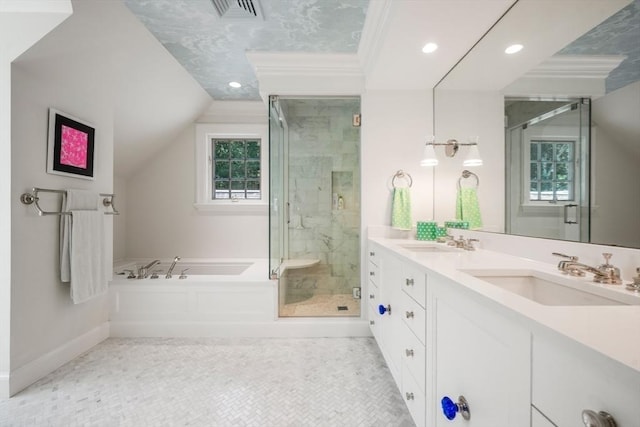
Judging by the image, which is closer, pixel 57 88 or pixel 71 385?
pixel 71 385

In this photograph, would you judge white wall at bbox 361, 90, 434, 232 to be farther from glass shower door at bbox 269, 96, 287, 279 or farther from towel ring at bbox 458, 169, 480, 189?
glass shower door at bbox 269, 96, 287, 279

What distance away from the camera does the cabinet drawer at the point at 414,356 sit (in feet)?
3.52

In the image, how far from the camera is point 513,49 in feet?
4.64

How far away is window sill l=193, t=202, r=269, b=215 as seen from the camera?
3.17 metres

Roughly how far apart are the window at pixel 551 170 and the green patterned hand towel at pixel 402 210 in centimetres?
90

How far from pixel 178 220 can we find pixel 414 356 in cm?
297

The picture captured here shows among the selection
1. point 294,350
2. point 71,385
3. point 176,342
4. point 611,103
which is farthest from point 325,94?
point 71,385

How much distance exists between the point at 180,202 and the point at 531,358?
3.40 meters

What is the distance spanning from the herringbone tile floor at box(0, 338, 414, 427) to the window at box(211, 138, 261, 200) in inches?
68.0

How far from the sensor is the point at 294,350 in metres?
2.04

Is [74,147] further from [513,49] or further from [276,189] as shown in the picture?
[513,49]

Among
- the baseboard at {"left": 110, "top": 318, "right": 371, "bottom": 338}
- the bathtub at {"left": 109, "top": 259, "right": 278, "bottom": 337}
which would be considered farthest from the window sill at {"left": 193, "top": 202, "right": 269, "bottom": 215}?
the baseboard at {"left": 110, "top": 318, "right": 371, "bottom": 338}

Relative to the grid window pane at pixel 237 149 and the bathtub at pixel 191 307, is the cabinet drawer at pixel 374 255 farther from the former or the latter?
the grid window pane at pixel 237 149

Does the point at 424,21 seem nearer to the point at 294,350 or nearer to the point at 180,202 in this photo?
the point at 294,350
